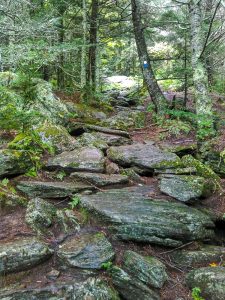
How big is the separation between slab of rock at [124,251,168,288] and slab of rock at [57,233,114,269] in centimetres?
28

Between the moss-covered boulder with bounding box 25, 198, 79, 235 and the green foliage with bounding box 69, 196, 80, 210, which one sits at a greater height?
the green foliage with bounding box 69, 196, 80, 210

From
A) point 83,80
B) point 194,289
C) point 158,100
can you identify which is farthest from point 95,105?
point 194,289

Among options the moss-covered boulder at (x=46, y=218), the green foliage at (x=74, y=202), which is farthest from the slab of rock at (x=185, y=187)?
the moss-covered boulder at (x=46, y=218)

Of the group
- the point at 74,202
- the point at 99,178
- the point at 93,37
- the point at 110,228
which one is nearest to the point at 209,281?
the point at 110,228

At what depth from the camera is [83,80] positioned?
39.6 ft

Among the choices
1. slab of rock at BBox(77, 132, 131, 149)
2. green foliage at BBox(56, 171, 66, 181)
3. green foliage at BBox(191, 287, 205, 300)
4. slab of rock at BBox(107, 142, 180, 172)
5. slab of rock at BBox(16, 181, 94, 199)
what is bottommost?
green foliage at BBox(191, 287, 205, 300)

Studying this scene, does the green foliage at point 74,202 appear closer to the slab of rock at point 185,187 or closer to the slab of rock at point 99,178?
the slab of rock at point 99,178

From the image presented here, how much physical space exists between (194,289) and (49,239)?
2182mm

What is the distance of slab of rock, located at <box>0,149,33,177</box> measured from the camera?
549 cm

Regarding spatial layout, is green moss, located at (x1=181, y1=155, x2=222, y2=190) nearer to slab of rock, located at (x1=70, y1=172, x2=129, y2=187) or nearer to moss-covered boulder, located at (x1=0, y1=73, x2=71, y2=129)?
slab of rock, located at (x1=70, y1=172, x2=129, y2=187)

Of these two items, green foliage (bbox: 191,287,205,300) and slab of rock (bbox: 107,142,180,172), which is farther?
slab of rock (bbox: 107,142,180,172)

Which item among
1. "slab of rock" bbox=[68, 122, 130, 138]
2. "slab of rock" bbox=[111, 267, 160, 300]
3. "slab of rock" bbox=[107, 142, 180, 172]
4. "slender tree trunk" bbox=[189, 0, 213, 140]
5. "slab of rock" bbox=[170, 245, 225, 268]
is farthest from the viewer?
"slab of rock" bbox=[68, 122, 130, 138]

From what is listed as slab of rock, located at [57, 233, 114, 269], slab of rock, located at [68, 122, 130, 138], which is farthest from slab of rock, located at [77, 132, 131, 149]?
slab of rock, located at [57, 233, 114, 269]

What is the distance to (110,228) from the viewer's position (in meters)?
4.55
